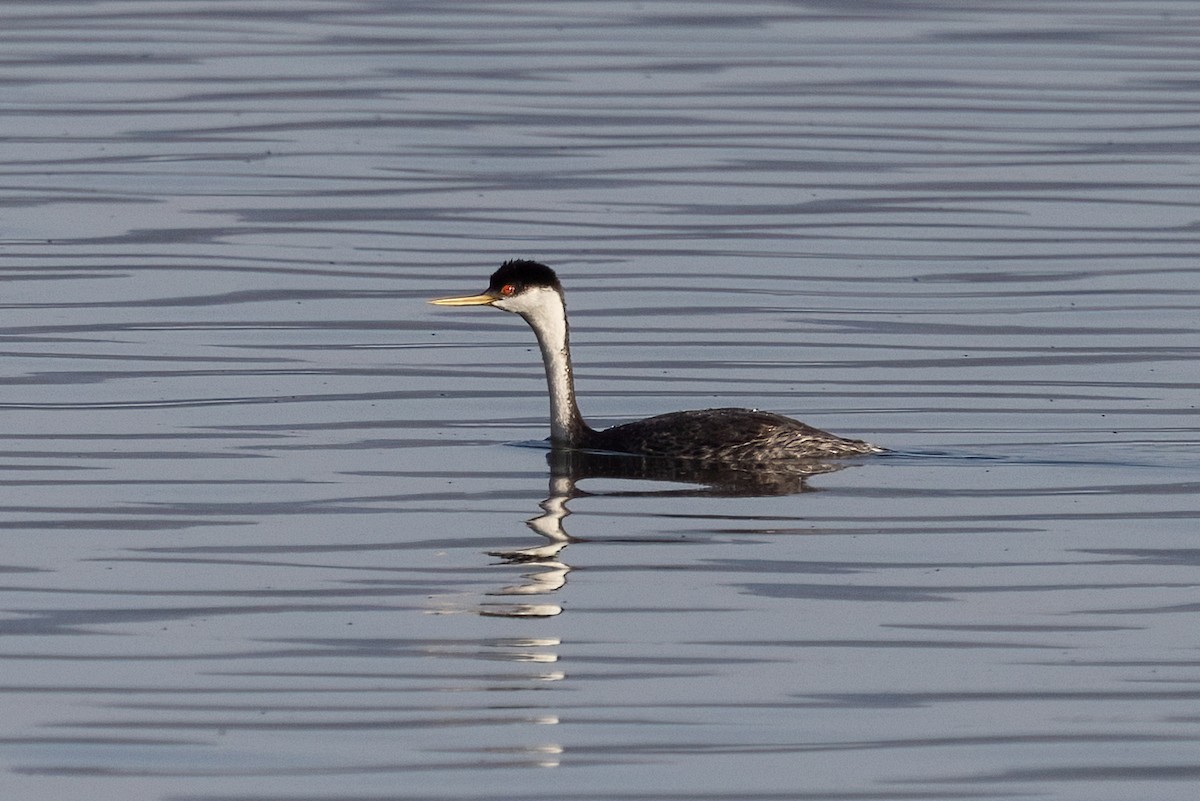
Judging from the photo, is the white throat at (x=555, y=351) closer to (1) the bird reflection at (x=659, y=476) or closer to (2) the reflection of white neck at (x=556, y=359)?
(2) the reflection of white neck at (x=556, y=359)

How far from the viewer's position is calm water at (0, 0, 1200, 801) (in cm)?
919

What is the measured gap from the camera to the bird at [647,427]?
14242 millimetres

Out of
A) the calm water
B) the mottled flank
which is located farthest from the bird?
the calm water

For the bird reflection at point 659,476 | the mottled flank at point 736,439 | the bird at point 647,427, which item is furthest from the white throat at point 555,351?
the mottled flank at point 736,439

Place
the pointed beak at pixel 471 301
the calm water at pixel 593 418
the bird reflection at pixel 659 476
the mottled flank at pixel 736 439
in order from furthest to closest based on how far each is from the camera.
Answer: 1. the pointed beak at pixel 471 301
2. the mottled flank at pixel 736 439
3. the bird reflection at pixel 659 476
4. the calm water at pixel 593 418

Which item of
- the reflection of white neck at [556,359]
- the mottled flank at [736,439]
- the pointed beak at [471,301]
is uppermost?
the pointed beak at [471,301]

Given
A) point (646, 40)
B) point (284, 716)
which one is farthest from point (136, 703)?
point (646, 40)

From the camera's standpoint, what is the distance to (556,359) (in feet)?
49.5

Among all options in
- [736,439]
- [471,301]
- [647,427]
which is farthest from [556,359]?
[736,439]

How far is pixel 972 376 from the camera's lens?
54.3ft

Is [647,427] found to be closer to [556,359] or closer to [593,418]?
[556,359]

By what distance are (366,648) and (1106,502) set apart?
4363mm

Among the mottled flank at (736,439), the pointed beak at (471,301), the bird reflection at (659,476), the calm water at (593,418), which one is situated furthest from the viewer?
the pointed beak at (471,301)

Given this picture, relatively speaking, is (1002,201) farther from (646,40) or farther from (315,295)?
(646,40)
